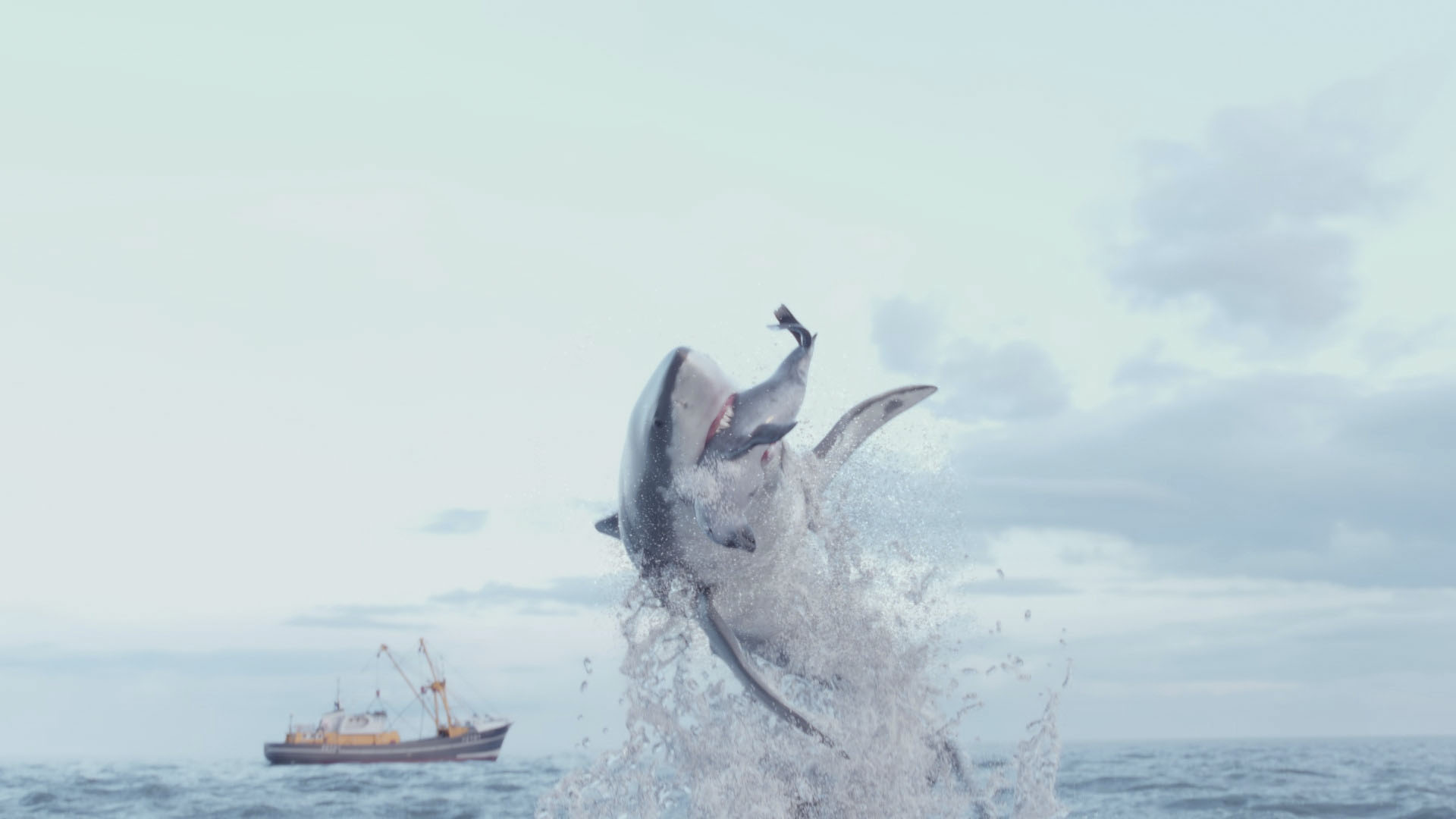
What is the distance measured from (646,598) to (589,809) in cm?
331

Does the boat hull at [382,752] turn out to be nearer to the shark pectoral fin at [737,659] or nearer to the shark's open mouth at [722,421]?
the shark pectoral fin at [737,659]

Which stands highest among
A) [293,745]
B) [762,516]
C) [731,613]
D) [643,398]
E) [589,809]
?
[643,398]

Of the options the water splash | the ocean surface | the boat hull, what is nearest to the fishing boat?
the boat hull

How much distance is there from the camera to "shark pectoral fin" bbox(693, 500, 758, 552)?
817 cm

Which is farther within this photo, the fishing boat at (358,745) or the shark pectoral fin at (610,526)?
the fishing boat at (358,745)

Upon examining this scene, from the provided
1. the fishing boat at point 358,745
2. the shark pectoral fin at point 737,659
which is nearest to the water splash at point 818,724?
the shark pectoral fin at point 737,659

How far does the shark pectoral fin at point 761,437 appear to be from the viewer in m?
8.20

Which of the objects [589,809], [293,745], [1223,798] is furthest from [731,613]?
[293,745]

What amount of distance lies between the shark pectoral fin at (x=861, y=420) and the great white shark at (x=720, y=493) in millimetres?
353

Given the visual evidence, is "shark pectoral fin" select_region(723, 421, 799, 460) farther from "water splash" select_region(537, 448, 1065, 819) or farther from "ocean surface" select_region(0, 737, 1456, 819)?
"ocean surface" select_region(0, 737, 1456, 819)

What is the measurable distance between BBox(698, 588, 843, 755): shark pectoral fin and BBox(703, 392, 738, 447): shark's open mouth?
2.25 meters

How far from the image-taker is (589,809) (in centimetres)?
1221

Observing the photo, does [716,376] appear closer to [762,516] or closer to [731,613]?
[762,516]

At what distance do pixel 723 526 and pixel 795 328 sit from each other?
6.60ft
